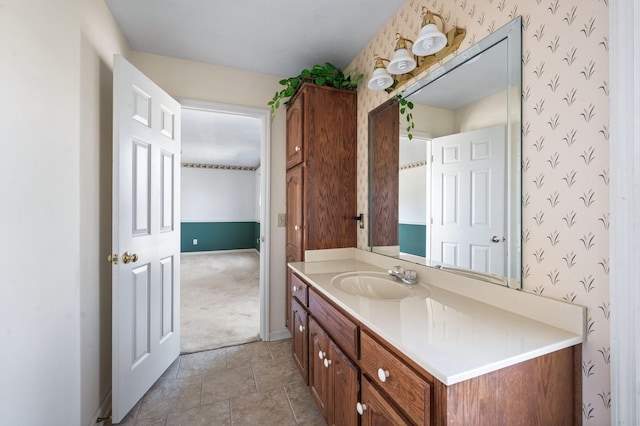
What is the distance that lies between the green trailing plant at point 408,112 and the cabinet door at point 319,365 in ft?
4.13

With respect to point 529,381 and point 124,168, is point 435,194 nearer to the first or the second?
point 529,381

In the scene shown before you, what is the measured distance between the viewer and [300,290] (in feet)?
5.56

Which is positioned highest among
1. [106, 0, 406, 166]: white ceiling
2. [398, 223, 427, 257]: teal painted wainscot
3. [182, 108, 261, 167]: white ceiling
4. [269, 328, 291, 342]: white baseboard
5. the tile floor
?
[182, 108, 261, 167]: white ceiling

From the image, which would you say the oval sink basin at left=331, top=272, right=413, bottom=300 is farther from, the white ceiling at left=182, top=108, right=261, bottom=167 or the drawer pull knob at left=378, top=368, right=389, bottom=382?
the white ceiling at left=182, top=108, right=261, bottom=167

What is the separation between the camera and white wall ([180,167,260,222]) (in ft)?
23.1

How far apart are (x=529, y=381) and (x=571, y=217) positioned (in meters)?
0.53

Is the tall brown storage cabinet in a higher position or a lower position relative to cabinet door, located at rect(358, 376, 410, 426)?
higher

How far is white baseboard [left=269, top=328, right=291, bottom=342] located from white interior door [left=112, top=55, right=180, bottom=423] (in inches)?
30.5

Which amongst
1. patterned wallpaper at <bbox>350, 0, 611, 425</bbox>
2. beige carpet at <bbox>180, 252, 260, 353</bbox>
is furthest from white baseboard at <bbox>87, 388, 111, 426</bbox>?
patterned wallpaper at <bbox>350, 0, 611, 425</bbox>

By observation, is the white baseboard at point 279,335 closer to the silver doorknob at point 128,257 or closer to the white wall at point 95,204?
the white wall at point 95,204

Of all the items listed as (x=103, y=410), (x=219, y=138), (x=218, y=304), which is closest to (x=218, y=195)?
(x=219, y=138)

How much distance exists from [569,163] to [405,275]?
0.83 metres

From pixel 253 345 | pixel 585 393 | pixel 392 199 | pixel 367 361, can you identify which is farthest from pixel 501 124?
pixel 253 345

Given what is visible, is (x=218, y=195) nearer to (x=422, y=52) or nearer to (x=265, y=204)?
(x=265, y=204)
